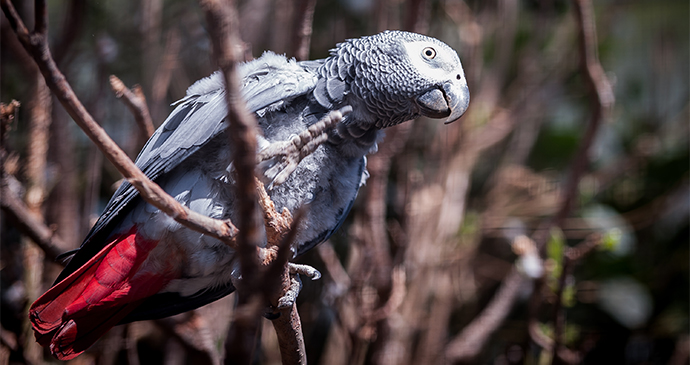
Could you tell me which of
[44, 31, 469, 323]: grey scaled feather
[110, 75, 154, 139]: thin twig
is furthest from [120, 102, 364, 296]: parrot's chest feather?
[110, 75, 154, 139]: thin twig

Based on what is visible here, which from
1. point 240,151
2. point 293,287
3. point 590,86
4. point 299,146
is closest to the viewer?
point 240,151

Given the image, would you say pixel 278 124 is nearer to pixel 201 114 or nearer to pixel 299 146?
pixel 201 114

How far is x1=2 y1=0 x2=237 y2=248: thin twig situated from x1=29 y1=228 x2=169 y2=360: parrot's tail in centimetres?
31

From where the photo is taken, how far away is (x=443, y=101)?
2.51 feet

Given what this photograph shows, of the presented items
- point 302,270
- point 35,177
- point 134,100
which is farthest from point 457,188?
point 35,177

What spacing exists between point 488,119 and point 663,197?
0.89m

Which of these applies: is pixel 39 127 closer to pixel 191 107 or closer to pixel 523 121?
pixel 191 107

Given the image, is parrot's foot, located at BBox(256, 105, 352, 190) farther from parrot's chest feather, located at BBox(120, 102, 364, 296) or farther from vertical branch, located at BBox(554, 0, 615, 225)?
vertical branch, located at BBox(554, 0, 615, 225)

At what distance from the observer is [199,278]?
2.75ft

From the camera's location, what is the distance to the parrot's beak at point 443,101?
0.76 m

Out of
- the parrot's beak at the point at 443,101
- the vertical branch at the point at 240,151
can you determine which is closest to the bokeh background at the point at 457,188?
the parrot's beak at the point at 443,101

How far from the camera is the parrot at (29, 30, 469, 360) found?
74 cm

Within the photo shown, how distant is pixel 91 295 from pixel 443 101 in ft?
2.15

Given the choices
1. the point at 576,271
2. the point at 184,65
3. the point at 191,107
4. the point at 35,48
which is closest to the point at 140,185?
the point at 35,48
